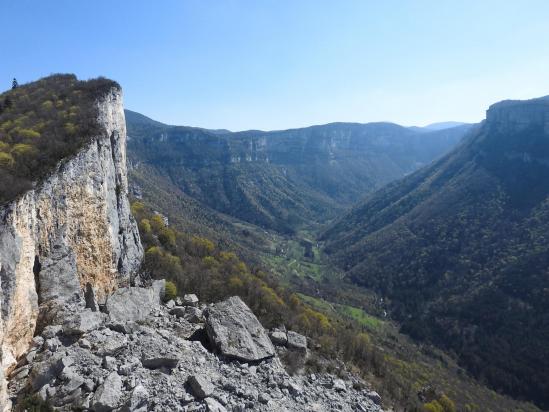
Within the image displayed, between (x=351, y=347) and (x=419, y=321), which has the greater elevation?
(x=351, y=347)

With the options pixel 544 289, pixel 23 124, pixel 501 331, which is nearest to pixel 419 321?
pixel 501 331

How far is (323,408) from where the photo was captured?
75.0 feet

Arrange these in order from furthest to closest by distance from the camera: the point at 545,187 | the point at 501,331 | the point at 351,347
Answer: the point at 545,187 → the point at 501,331 → the point at 351,347

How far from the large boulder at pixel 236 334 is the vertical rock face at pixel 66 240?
23.5ft

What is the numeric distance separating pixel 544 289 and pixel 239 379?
3634 inches

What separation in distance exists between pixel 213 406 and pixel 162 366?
11.2 feet

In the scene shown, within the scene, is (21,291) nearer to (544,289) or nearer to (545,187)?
(544,289)

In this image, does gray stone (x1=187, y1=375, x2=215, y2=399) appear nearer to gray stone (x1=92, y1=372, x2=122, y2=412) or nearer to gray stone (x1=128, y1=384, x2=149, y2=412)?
gray stone (x1=128, y1=384, x2=149, y2=412)

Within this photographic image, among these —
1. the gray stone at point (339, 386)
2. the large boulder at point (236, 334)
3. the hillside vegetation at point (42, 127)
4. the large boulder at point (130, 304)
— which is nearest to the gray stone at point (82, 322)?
the large boulder at point (130, 304)

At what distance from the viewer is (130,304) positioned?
24.0 meters

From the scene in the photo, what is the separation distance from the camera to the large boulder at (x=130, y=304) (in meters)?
22.7

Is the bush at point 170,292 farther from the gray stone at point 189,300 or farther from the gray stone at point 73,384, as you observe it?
the gray stone at point 73,384

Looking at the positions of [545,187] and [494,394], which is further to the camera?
[545,187]

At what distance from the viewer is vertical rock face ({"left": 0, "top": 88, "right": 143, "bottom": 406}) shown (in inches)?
677
